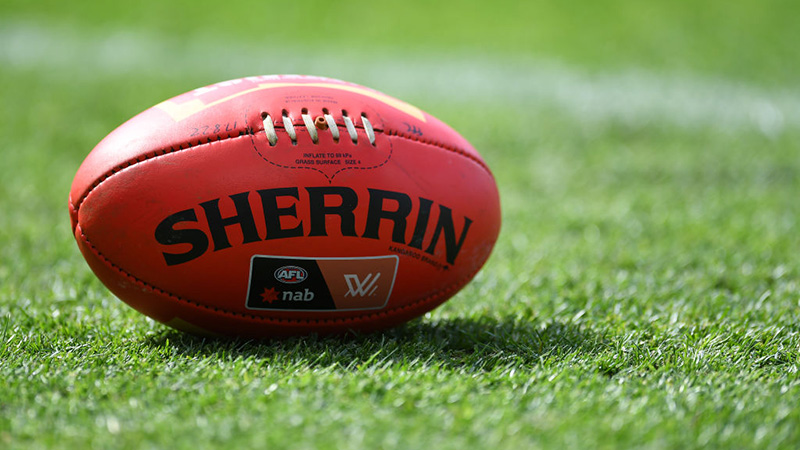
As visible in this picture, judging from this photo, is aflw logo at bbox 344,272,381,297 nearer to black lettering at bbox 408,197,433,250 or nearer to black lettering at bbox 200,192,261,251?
black lettering at bbox 408,197,433,250

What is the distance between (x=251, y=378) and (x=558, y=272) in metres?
1.66

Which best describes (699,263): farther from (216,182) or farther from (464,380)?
(216,182)

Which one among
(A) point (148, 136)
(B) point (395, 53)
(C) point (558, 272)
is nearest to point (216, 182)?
(A) point (148, 136)

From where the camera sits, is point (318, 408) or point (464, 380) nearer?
point (318, 408)

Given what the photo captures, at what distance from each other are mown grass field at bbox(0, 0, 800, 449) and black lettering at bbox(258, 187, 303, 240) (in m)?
0.33

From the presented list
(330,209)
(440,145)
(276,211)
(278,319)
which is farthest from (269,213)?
(440,145)

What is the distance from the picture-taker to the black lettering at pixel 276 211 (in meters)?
2.18

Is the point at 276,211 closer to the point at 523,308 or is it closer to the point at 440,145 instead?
the point at 440,145

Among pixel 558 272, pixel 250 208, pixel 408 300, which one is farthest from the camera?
pixel 558 272

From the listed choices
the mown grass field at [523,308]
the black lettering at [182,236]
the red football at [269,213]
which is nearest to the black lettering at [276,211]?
the red football at [269,213]

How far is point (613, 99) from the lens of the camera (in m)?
7.71

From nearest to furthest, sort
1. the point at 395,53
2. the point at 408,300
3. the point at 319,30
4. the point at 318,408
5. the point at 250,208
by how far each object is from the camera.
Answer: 1. the point at 318,408
2. the point at 250,208
3. the point at 408,300
4. the point at 395,53
5. the point at 319,30

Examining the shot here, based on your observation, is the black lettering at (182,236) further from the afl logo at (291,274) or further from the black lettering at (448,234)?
the black lettering at (448,234)

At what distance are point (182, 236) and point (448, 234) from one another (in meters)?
0.76
